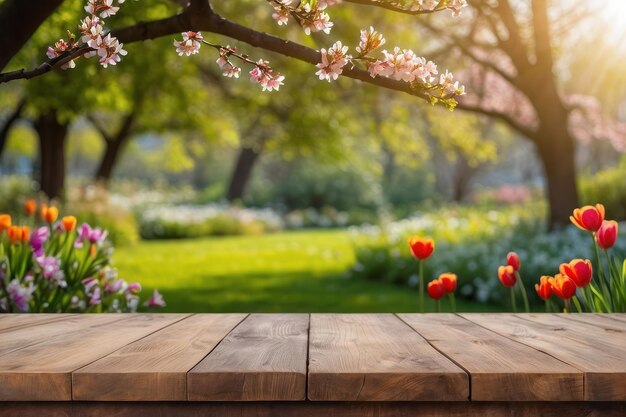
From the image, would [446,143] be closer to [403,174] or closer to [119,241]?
[119,241]

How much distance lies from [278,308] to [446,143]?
7.07m

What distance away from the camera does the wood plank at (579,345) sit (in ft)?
6.02

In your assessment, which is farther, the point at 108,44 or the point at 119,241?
the point at 119,241

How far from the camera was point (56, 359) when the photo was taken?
2008 millimetres

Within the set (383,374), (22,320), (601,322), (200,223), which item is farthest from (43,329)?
(200,223)

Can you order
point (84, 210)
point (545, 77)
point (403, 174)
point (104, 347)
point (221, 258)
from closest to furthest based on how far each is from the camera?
point (104, 347), point (545, 77), point (221, 258), point (84, 210), point (403, 174)

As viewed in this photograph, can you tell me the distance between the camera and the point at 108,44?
2.52 meters

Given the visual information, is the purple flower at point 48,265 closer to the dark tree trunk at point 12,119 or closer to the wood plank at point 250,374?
the wood plank at point 250,374

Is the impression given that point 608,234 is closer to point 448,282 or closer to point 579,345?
point 448,282

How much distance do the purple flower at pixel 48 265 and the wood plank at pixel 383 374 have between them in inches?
99.8

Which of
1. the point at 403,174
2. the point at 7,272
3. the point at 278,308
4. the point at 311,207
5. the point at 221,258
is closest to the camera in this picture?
the point at 7,272

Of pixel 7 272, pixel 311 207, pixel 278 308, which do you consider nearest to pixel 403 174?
pixel 311 207

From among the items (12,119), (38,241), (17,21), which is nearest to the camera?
(17,21)

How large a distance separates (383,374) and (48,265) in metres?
2.97
